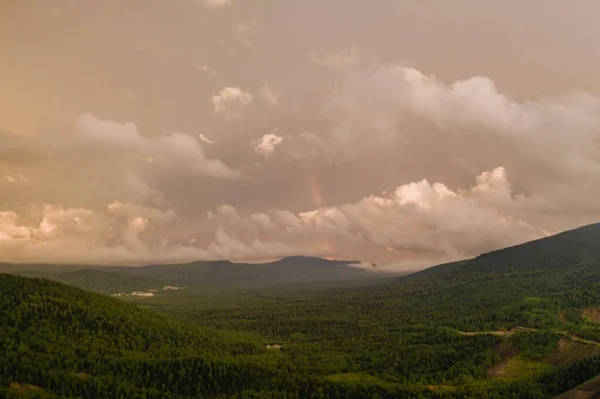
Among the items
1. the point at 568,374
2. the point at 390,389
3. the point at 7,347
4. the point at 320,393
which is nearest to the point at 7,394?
the point at 7,347

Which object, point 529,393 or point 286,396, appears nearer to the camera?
point 529,393

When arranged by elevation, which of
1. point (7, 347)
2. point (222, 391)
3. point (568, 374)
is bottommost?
point (222, 391)

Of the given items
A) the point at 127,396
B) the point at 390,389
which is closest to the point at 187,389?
the point at 127,396

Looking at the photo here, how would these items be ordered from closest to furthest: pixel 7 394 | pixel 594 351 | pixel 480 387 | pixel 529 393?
pixel 7 394 < pixel 529 393 < pixel 480 387 < pixel 594 351

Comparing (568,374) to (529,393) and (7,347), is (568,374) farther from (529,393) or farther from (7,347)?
(7,347)

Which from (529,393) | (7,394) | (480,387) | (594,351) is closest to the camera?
(7,394)

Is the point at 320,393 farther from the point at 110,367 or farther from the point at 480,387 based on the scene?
the point at 110,367

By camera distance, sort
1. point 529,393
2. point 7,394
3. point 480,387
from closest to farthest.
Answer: point 7,394, point 529,393, point 480,387

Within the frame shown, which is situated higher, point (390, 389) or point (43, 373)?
point (43, 373)

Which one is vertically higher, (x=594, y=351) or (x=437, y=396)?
(x=594, y=351)
